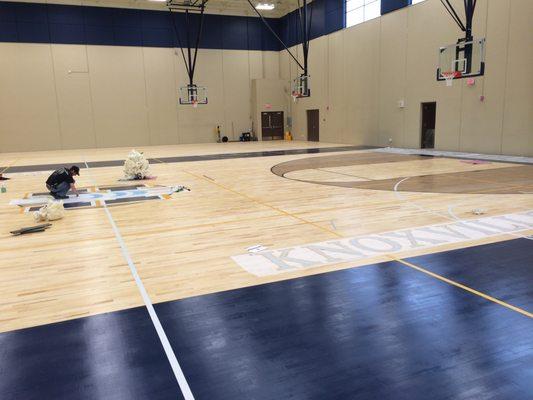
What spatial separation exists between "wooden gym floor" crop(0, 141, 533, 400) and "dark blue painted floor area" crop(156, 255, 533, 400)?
0.01 m

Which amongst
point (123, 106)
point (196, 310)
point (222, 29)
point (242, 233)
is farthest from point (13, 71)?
point (196, 310)

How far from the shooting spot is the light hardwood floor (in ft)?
15.0

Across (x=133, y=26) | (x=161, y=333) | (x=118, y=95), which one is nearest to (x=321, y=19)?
(x=133, y=26)

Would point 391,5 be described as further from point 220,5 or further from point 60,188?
point 60,188

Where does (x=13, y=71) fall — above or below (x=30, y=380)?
above

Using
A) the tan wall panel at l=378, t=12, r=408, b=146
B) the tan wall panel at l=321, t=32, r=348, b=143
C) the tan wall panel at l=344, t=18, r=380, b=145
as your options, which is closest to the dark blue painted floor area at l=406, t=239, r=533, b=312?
the tan wall panel at l=378, t=12, r=408, b=146

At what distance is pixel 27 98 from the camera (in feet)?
83.5

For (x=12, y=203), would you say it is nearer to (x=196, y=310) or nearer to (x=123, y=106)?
(x=196, y=310)

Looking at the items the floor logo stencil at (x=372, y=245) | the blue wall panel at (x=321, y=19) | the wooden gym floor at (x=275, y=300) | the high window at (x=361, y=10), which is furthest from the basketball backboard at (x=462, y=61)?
the floor logo stencil at (x=372, y=245)

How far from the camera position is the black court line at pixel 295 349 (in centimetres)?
285

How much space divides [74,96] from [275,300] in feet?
85.2

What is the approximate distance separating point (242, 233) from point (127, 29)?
961 inches

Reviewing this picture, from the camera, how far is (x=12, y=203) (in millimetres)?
9703

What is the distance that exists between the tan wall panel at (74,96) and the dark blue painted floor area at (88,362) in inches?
995
